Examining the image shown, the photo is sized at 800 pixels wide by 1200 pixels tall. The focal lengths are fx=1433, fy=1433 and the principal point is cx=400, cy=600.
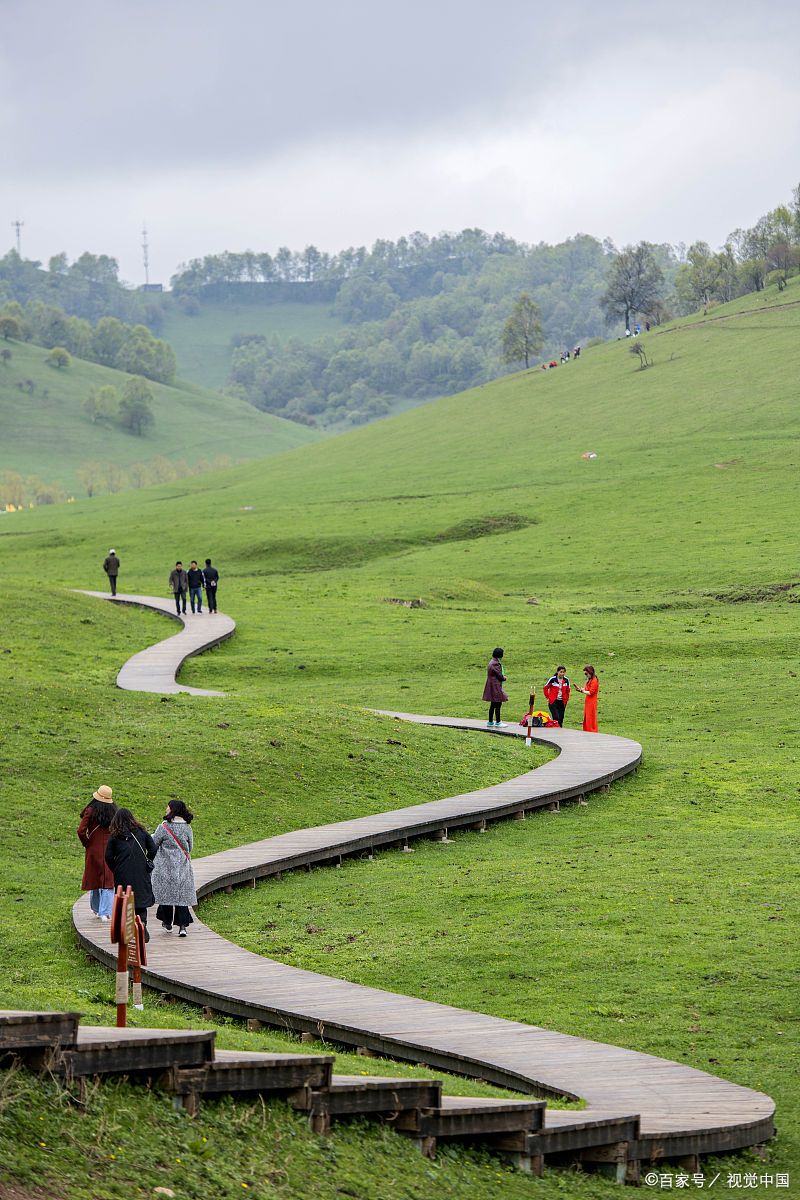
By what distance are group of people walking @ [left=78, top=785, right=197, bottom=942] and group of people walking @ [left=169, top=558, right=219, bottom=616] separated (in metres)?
40.7

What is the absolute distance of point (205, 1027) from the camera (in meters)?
15.3

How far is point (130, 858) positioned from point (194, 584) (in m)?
42.7

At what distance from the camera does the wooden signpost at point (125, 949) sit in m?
13.9

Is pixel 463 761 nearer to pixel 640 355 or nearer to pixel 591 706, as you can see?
pixel 591 706

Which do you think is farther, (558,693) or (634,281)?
(634,281)

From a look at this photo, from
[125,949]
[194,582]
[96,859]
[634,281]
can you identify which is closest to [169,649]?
[194,582]

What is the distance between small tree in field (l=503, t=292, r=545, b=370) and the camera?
19062 centimetres

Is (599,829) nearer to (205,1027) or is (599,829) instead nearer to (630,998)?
(630,998)

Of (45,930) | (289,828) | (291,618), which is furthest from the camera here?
(291,618)

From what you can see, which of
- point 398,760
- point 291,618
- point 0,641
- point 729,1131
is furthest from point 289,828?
point 291,618

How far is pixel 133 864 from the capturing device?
64.0ft

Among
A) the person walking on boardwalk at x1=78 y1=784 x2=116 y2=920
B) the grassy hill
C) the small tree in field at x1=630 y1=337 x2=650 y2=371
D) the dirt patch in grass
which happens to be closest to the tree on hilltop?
the small tree in field at x1=630 y1=337 x2=650 y2=371

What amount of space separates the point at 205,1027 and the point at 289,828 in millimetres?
13329

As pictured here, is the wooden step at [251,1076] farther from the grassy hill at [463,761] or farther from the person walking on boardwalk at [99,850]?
the person walking on boardwalk at [99,850]
